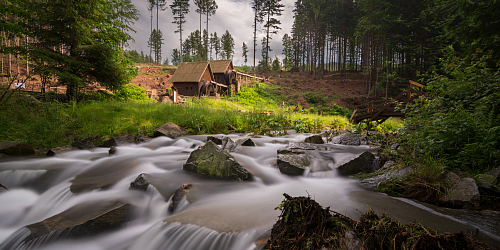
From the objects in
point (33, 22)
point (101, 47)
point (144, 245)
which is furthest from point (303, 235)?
point (33, 22)

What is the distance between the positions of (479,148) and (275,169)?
12.7ft

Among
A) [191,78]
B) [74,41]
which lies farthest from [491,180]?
[191,78]

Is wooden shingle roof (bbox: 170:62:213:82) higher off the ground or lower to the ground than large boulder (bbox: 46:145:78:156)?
higher

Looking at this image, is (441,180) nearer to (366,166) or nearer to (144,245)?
(366,166)

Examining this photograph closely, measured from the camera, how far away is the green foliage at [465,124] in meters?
3.72

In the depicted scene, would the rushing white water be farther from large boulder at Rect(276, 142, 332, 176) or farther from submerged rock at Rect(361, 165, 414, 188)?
submerged rock at Rect(361, 165, 414, 188)

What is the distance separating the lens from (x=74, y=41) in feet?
38.9

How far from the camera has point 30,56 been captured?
1016 cm

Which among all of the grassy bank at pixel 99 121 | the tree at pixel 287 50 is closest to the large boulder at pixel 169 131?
the grassy bank at pixel 99 121

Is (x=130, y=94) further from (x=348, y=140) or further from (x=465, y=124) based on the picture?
(x=465, y=124)

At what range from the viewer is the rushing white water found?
9.29ft

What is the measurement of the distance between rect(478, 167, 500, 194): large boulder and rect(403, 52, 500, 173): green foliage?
279 mm

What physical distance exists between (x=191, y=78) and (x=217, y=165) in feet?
103

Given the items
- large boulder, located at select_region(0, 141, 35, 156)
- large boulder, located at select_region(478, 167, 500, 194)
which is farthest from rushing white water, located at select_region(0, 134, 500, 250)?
large boulder, located at select_region(0, 141, 35, 156)
